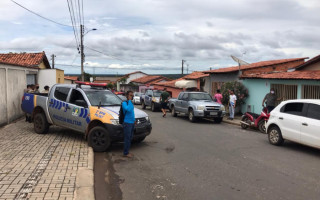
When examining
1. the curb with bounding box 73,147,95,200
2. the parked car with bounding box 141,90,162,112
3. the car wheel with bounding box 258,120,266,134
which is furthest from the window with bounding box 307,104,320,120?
the parked car with bounding box 141,90,162,112

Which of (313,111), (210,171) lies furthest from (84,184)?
(313,111)

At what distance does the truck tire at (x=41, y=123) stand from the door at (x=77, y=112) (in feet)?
4.25

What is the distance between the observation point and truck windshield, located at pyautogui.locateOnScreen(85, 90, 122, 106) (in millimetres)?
8990

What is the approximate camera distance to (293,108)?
8.95 meters

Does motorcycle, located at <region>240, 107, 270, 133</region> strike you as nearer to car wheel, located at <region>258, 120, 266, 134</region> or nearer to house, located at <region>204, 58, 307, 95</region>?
car wheel, located at <region>258, 120, 266, 134</region>

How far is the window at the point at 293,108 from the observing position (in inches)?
342

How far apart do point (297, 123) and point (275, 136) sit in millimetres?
1038

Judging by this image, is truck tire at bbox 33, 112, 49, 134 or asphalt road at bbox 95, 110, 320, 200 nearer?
asphalt road at bbox 95, 110, 320, 200

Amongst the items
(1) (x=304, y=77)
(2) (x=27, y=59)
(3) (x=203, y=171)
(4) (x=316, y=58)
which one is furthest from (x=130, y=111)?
(2) (x=27, y=59)

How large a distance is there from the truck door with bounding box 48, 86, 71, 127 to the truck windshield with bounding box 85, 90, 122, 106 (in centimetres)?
86

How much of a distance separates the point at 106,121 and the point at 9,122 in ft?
21.9

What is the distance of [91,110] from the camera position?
850cm

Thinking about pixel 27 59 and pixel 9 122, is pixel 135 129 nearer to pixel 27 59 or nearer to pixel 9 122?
pixel 9 122

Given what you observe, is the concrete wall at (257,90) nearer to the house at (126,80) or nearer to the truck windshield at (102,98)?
the truck windshield at (102,98)
